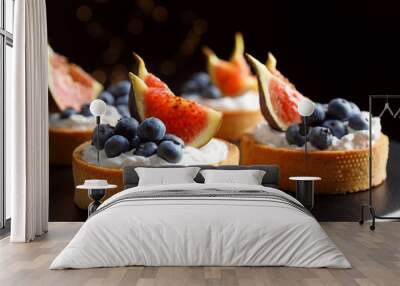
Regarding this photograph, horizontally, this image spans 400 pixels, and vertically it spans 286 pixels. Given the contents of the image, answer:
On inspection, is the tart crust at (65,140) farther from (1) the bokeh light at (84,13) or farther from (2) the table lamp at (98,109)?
(1) the bokeh light at (84,13)

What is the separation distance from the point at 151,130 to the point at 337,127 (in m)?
1.73

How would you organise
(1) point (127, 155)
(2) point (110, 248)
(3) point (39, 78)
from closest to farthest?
(2) point (110, 248) → (3) point (39, 78) → (1) point (127, 155)

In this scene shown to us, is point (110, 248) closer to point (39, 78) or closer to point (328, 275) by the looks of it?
point (328, 275)

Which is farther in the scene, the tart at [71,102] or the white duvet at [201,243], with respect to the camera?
the tart at [71,102]

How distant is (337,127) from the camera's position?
6.17 m

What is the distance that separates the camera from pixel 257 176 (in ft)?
19.1

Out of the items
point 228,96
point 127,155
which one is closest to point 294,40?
point 228,96

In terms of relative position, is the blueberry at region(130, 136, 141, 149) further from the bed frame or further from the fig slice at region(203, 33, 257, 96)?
the fig slice at region(203, 33, 257, 96)

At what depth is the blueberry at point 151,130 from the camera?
602 cm

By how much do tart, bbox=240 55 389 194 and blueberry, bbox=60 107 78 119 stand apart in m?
1.66

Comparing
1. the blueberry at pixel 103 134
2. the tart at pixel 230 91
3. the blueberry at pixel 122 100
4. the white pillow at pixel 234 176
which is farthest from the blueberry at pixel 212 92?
the blueberry at pixel 103 134

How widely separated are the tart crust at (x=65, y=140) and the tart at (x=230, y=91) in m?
1.07

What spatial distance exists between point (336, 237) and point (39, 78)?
286cm

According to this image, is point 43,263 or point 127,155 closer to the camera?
point 43,263
